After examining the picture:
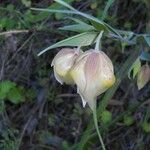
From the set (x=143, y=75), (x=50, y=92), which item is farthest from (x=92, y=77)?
(x=50, y=92)

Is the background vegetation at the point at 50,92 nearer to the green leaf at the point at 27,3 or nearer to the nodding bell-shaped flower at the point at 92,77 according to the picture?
the green leaf at the point at 27,3

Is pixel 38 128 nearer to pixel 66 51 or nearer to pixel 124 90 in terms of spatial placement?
pixel 124 90

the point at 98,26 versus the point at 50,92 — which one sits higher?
the point at 98,26

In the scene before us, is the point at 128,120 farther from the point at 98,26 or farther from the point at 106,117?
the point at 98,26

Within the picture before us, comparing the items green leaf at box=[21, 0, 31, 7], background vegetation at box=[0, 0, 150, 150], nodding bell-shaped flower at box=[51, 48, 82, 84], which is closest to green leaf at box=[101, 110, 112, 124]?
background vegetation at box=[0, 0, 150, 150]

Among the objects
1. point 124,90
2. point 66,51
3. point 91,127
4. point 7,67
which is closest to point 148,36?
point 66,51

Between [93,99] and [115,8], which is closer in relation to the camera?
[93,99]
